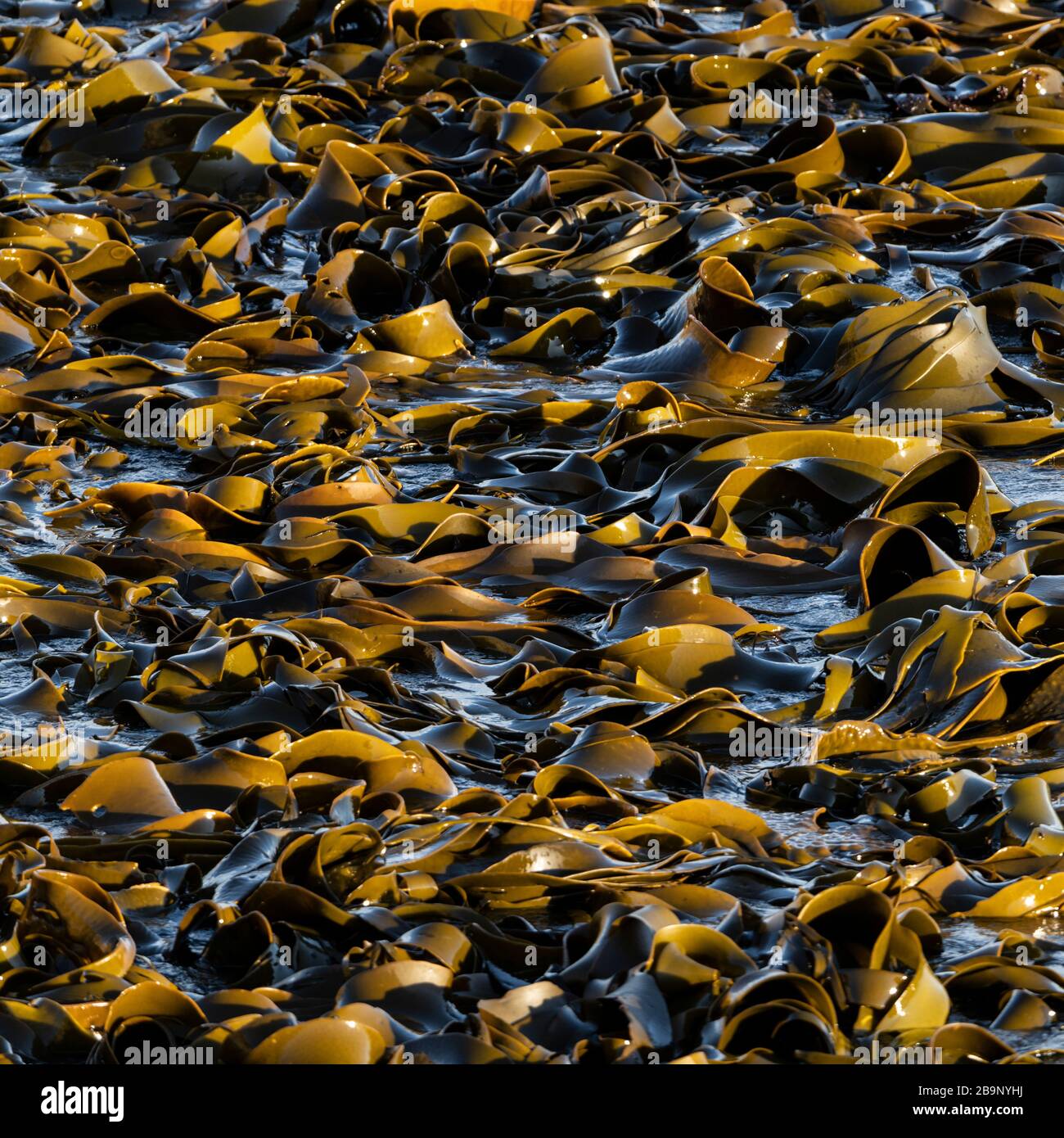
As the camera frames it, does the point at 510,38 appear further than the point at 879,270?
Yes

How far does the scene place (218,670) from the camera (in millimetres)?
3439

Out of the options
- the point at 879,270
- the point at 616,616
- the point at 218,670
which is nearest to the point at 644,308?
the point at 879,270

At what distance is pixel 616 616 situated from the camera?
3.75 meters

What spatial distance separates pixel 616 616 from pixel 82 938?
4.84 feet

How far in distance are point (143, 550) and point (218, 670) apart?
71 centimetres

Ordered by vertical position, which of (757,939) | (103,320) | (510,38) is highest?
(510,38)

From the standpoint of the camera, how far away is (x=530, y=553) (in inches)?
159

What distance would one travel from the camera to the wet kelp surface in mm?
2602

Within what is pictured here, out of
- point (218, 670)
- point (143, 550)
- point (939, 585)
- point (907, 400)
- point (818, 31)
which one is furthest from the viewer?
point (818, 31)

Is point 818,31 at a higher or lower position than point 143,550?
higher

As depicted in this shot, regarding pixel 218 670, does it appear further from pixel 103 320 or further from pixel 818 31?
pixel 818 31

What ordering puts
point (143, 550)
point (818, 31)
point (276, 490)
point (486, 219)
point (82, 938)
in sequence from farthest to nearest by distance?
point (818, 31) < point (486, 219) < point (276, 490) < point (143, 550) < point (82, 938)

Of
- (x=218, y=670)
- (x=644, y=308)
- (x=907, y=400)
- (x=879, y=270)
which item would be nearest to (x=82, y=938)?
(x=218, y=670)

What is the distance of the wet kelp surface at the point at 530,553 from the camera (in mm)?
2602
